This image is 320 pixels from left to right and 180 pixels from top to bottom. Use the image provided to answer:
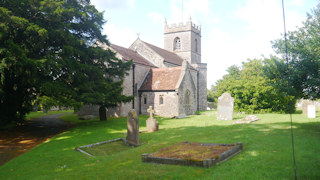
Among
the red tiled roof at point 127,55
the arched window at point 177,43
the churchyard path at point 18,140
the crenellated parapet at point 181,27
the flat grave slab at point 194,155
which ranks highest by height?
the crenellated parapet at point 181,27

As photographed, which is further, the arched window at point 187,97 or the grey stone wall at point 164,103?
the arched window at point 187,97

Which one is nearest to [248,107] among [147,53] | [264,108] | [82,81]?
[264,108]

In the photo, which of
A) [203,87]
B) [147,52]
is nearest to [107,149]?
[147,52]

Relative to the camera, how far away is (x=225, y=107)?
2045 cm

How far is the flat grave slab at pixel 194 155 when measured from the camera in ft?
23.7

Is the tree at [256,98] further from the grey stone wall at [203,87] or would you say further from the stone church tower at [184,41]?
the stone church tower at [184,41]

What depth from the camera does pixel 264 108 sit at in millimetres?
28141

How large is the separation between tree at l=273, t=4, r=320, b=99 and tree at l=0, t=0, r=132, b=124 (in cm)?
1208

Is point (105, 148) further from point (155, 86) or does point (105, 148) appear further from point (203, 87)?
point (203, 87)

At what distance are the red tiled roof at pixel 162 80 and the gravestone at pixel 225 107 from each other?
309 inches

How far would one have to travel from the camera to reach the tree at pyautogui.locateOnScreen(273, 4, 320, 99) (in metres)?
11.9

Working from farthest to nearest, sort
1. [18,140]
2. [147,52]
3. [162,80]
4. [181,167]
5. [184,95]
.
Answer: [147,52] → [162,80] → [184,95] → [18,140] → [181,167]

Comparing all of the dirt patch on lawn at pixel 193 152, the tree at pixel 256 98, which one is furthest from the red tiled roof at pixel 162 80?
the dirt patch on lawn at pixel 193 152

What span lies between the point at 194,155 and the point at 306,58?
318 inches
